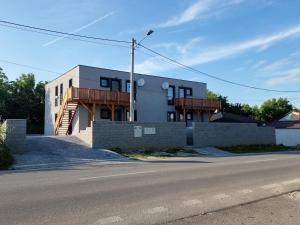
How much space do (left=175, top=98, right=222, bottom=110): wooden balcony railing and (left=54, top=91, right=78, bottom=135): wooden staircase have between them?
38.8 ft

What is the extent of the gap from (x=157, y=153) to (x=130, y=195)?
15924 mm

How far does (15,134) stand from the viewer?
20875 millimetres

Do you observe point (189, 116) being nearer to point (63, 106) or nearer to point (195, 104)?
point (195, 104)

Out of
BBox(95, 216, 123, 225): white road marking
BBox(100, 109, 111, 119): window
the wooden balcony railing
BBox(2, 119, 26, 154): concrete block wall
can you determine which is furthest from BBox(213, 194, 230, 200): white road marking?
the wooden balcony railing

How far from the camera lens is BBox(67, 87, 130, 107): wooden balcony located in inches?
1196

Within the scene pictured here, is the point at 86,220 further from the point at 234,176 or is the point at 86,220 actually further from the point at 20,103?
the point at 20,103

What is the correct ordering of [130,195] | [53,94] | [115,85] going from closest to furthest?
[130,195] < [115,85] < [53,94]

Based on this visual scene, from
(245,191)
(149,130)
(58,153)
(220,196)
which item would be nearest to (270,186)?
(245,191)

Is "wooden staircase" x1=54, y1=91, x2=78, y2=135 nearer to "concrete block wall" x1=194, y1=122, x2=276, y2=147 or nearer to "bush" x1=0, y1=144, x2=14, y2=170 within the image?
"concrete block wall" x1=194, y1=122, x2=276, y2=147

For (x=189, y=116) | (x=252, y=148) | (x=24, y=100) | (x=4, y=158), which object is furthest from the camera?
(x=24, y=100)

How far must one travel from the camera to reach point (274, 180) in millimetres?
11695

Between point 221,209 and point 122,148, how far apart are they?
17982mm

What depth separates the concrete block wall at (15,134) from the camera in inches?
811

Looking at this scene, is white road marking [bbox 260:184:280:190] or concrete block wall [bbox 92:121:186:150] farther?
concrete block wall [bbox 92:121:186:150]
